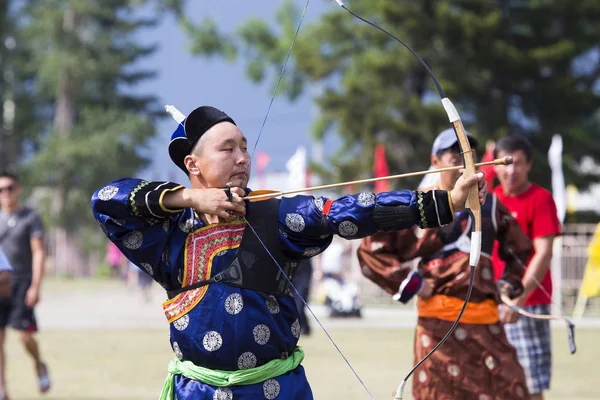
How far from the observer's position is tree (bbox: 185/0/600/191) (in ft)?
80.7

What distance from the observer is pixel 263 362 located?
410 centimetres

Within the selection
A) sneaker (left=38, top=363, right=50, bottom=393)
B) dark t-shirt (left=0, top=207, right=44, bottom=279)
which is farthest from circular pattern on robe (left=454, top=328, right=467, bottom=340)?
dark t-shirt (left=0, top=207, right=44, bottom=279)

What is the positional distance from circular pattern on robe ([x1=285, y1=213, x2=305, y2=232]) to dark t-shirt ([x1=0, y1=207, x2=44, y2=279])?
20.7ft

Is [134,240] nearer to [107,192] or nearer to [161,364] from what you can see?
[107,192]

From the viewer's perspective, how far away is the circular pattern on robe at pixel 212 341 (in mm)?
4047

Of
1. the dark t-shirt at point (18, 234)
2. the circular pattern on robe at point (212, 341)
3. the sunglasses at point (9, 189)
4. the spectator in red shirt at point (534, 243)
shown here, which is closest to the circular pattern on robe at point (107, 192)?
the circular pattern on robe at point (212, 341)

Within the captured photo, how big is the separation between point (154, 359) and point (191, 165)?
8.49 meters

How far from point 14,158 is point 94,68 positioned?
1096 cm

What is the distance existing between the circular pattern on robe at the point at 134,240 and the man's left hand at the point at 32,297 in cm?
570

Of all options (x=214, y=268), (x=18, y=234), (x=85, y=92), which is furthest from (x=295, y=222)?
(x=85, y=92)

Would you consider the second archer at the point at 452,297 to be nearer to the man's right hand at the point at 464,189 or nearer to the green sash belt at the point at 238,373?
the green sash belt at the point at 238,373

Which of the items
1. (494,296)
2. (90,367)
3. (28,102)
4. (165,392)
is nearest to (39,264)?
(90,367)

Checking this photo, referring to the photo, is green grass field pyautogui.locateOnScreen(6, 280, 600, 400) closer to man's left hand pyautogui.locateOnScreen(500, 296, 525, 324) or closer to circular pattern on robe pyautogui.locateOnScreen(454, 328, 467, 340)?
man's left hand pyautogui.locateOnScreen(500, 296, 525, 324)

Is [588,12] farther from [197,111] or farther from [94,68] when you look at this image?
[94,68]
